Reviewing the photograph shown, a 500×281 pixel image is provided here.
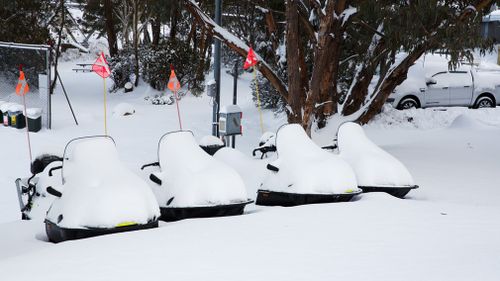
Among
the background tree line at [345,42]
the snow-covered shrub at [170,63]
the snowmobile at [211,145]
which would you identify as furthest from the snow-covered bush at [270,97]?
the snowmobile at [211,145]

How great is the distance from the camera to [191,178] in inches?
259

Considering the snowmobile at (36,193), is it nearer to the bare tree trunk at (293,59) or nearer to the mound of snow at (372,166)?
the mound of snow at (372,166)

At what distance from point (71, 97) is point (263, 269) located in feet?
66.1

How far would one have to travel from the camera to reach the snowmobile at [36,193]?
7188mm

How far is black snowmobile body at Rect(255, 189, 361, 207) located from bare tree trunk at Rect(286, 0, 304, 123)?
570 centimetres

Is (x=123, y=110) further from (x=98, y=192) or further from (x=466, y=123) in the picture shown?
(x=98, y=192)

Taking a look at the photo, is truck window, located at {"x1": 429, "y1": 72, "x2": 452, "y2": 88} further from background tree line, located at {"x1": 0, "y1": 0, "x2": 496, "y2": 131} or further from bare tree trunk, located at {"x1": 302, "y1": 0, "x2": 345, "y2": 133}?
bare tree trunk, located at {"x1": 302, "y1": 0, "x2": 345, "y2": 133}

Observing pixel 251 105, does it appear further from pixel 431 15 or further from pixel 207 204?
pixel 207 204

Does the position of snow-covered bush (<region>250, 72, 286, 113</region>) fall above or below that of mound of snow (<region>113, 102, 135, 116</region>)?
above

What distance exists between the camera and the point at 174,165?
6812 millimetres

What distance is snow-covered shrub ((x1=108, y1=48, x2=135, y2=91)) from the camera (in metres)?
24.4

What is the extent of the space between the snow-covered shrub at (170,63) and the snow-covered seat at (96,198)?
17.1m

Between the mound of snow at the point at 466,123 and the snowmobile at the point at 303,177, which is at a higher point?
the snowmobile at the point at 303,177

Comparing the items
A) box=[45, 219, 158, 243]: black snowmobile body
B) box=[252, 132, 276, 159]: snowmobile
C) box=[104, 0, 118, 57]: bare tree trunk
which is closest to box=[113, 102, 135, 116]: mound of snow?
box=[104, 0, 118, 57]: bare tree trunk
